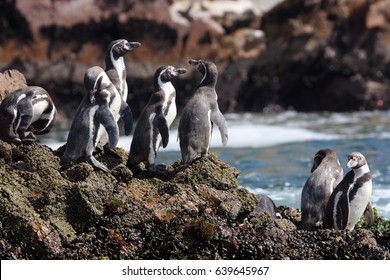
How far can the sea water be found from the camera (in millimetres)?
15047

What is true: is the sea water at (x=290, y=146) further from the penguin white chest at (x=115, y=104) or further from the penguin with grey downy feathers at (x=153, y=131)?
→ the penguin white chest at (x=115, y=104)

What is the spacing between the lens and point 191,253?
8.66 m

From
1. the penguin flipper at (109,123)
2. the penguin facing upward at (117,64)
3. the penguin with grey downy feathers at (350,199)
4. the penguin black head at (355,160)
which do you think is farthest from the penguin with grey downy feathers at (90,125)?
the penguin black head at (355,160)

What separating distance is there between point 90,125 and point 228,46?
18470 millimetres

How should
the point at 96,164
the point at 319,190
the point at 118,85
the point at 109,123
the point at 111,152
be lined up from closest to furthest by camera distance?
1. the point at 96,164
2. the point at 109,123
3. the point at 111,152
4. the point at 319,190
5. the point at 118,85

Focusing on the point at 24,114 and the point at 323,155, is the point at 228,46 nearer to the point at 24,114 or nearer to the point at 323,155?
the point at 323,155

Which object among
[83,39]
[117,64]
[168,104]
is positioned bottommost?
[83,39]

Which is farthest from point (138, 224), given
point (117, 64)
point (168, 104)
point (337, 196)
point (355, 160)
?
point (117, 64)

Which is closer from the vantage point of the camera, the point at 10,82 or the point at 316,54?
the point at 10,82

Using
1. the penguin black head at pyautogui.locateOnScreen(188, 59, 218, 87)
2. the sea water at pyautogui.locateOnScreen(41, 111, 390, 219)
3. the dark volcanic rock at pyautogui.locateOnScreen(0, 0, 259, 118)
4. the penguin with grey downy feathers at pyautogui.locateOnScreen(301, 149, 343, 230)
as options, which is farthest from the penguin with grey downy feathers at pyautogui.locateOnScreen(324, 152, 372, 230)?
the dark volcanic rock at pyautogui.locateOnScreen(0, 0, 259, 118)

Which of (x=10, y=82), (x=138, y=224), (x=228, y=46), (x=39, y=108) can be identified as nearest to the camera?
(x=138, y=224)

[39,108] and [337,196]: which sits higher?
[39,108]

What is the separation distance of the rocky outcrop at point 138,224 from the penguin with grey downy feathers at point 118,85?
962mm

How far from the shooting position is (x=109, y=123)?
9.48 m
